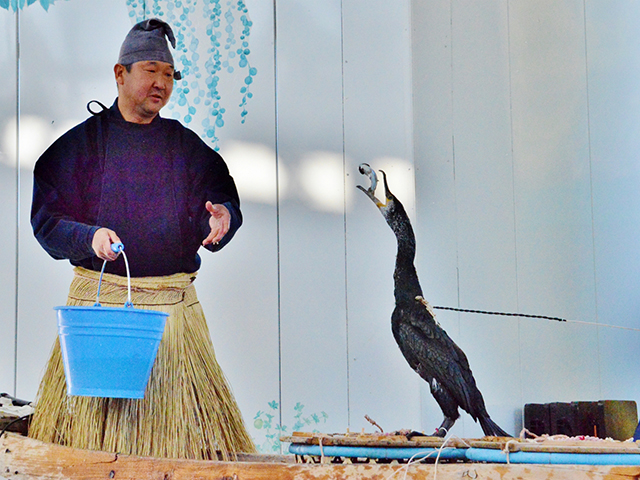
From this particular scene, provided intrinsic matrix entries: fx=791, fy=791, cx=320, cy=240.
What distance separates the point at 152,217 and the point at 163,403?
1.98ft

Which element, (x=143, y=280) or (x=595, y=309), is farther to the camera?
(x=595, y=309)

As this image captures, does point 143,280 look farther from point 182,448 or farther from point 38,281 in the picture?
point 182,448

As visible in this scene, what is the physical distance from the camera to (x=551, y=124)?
3070 millimetres

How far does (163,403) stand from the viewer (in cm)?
225

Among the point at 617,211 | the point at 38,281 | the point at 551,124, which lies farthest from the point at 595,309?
the point at 38,281

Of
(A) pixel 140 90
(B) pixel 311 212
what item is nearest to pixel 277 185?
(B) pixel 311 212

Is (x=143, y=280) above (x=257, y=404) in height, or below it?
above

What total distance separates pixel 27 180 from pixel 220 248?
2.12ft

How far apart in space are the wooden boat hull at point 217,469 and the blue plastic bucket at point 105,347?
0.66 ft

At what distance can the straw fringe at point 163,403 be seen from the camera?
→ 2186mm

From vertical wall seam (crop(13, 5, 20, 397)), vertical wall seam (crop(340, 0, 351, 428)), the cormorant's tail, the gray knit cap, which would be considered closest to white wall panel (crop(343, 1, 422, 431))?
vertical wall seam (crop(340, 0, 351, 428))

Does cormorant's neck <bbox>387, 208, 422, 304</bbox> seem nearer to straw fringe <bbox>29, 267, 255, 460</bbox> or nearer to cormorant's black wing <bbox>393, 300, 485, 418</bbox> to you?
cormorant's black wing <bbox>393, 300, 485, 418</bbox>

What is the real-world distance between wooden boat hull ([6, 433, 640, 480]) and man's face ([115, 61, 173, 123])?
1.10m

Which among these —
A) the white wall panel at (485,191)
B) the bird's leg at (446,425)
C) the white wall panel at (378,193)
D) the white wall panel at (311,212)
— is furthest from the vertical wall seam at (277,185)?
the white wall panel at (485,191)
